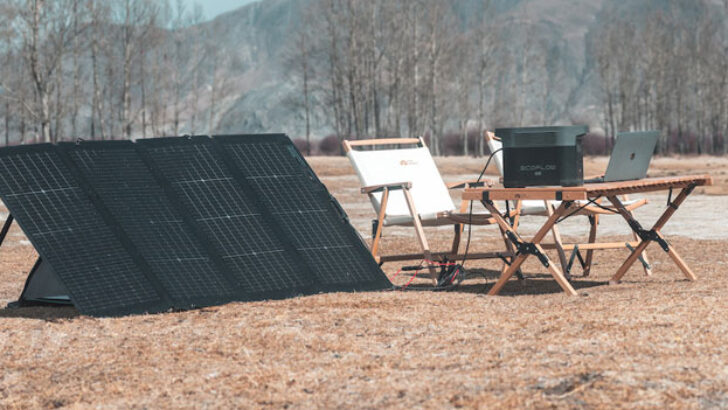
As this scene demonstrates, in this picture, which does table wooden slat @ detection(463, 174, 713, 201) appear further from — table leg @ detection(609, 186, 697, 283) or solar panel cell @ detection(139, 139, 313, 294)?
solar panel cell @ detection(139, 139, 313, 294)

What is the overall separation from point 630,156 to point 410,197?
5.41 feet

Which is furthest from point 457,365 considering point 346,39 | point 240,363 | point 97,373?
point 346,39

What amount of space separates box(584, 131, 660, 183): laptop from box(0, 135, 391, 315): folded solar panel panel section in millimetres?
1534

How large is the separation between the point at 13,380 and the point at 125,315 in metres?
1.12

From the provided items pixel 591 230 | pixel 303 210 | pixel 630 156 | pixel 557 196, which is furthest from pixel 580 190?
pixel 591 230

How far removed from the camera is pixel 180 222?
220 inches

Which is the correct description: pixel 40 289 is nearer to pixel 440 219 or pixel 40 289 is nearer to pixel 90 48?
pixel 440 219

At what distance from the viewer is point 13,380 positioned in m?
3.98

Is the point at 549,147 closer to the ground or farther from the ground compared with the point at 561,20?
farther from the ground

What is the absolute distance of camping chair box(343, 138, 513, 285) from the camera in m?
6.80

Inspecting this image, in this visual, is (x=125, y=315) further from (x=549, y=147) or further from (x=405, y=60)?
(x=405, y=60)

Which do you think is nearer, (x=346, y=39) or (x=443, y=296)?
(x=443, y=296)

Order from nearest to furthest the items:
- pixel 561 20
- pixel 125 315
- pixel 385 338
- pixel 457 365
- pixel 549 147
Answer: pixel 457 365 → pixel 385 338 → pixel 125 315 → pixel 549 147 → pixel 561 20

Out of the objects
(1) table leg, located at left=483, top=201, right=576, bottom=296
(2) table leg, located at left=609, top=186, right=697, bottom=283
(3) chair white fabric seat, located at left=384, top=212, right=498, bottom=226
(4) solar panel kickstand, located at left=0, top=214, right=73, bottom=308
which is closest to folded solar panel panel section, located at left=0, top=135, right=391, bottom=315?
(4) solar panel kickstand, located at left=0, top=214, right=73, bottom=308
